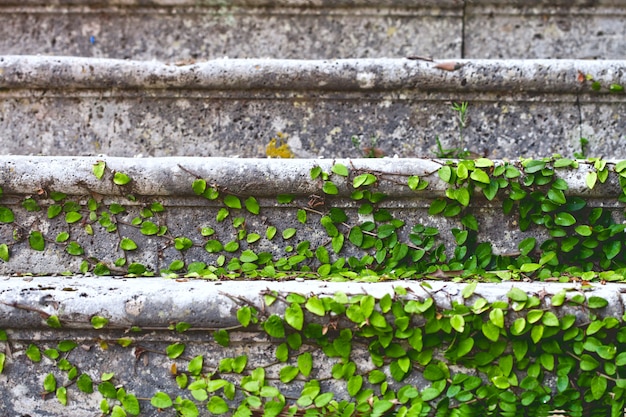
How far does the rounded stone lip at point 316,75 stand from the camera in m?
2.11

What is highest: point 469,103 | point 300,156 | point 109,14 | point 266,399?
point 109,14

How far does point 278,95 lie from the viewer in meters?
2.18

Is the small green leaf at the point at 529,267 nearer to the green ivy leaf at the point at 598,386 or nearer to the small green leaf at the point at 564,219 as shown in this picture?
the small green leaf at the point at 564,219

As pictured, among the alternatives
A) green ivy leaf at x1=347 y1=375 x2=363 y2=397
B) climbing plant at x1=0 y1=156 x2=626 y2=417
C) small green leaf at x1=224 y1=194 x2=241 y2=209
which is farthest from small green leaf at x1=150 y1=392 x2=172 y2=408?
small green leaf at x1=224 y1=194 x2=241 y2=209

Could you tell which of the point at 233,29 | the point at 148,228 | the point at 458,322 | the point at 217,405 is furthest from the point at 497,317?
the point at 233,29

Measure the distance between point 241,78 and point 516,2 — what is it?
1.41 metres

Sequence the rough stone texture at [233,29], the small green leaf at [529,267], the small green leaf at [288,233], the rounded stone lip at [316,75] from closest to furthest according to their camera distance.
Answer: the small green leaf at [529,267]
the small green leaf at [288,233]
the rounded stone lip at [316,75]
the rough stone texture at [233,29]

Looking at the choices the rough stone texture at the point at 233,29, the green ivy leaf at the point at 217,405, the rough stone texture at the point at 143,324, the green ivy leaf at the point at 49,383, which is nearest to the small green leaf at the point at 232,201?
the rough stone texture at the point at 143,324

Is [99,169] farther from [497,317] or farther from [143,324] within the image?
[497,317]

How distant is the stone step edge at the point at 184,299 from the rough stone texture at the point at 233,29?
5.12ft

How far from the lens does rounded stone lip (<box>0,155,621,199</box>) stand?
1.66 meters

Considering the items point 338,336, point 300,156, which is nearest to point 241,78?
point 300,156

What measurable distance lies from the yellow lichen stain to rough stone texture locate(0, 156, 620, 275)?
48 centimetres

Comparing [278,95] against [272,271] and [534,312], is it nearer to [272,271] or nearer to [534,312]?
[272,271]
